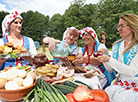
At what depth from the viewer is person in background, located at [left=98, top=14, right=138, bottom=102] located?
1625 millimetres

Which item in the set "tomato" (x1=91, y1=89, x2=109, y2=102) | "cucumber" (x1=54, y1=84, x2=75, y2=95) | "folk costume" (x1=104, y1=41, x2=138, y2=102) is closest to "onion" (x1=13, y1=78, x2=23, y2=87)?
"cucumber" (x1=54, y1=84, x2=75, y2=95)

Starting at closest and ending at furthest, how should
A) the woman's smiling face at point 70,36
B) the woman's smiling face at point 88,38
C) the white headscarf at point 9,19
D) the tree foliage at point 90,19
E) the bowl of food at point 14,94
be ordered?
the bowl of food at point 14,94 < the white headscarf at point 9,19 < the woman's smiling face at point 88,38 < the woman's smiling face at point 70,36 < the tree foliage at point 90,19

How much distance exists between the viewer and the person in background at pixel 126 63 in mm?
1625

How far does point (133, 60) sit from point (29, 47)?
85.2 inches

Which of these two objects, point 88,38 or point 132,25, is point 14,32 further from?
point 132,25

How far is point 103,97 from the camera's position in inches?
34.6

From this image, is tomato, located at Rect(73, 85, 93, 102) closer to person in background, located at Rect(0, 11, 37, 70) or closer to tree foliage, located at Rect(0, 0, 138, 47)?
person in background, located at Rect(0, 11, 37, 70)

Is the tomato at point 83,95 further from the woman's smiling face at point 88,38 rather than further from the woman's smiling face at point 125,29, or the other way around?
the woman's smiling face at point 88,38

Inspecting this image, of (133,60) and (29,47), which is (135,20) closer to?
(133,60)

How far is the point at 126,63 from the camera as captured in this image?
184 centimetres

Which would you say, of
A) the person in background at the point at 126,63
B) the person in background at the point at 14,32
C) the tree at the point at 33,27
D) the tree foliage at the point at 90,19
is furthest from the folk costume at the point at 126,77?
the tree at the point at 33,27

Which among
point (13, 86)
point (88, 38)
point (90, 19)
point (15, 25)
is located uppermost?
point (90, 19)

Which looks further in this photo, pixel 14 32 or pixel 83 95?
pixel 14 32

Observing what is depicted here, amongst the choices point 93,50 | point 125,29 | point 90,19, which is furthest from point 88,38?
point 90,19
